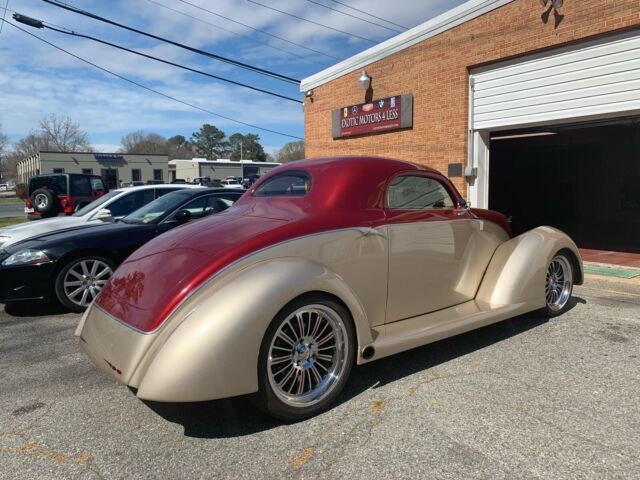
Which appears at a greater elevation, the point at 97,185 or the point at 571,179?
the point at 97,185

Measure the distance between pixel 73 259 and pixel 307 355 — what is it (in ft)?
12.5

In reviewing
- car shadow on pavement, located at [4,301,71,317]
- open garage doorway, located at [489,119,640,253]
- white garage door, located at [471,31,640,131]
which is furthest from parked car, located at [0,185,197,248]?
open garage doorway, located at [489,119,640,253]

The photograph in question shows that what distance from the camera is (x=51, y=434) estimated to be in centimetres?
288

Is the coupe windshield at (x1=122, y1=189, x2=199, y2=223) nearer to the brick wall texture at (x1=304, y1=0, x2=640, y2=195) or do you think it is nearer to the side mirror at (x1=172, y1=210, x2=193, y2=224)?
the side mirror at (x1=172, y1=210, x2=193, y2=224)

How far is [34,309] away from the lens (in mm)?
5914

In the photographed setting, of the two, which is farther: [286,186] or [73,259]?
[73,259]

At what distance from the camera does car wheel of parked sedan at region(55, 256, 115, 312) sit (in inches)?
216

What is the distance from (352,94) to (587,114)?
6779mm

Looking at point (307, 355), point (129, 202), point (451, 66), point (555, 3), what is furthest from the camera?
point (451, 66)

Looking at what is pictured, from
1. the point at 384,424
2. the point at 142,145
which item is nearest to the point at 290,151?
the point at 142,145

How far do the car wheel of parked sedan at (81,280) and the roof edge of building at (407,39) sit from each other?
8.84 metres

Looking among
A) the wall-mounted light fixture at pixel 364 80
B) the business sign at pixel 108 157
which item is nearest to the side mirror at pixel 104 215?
the wall-mounted light fixture at pixel 364 80

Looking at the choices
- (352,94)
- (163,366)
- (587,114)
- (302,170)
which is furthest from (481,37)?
(163,366)

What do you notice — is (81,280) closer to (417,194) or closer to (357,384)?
(357,384)
